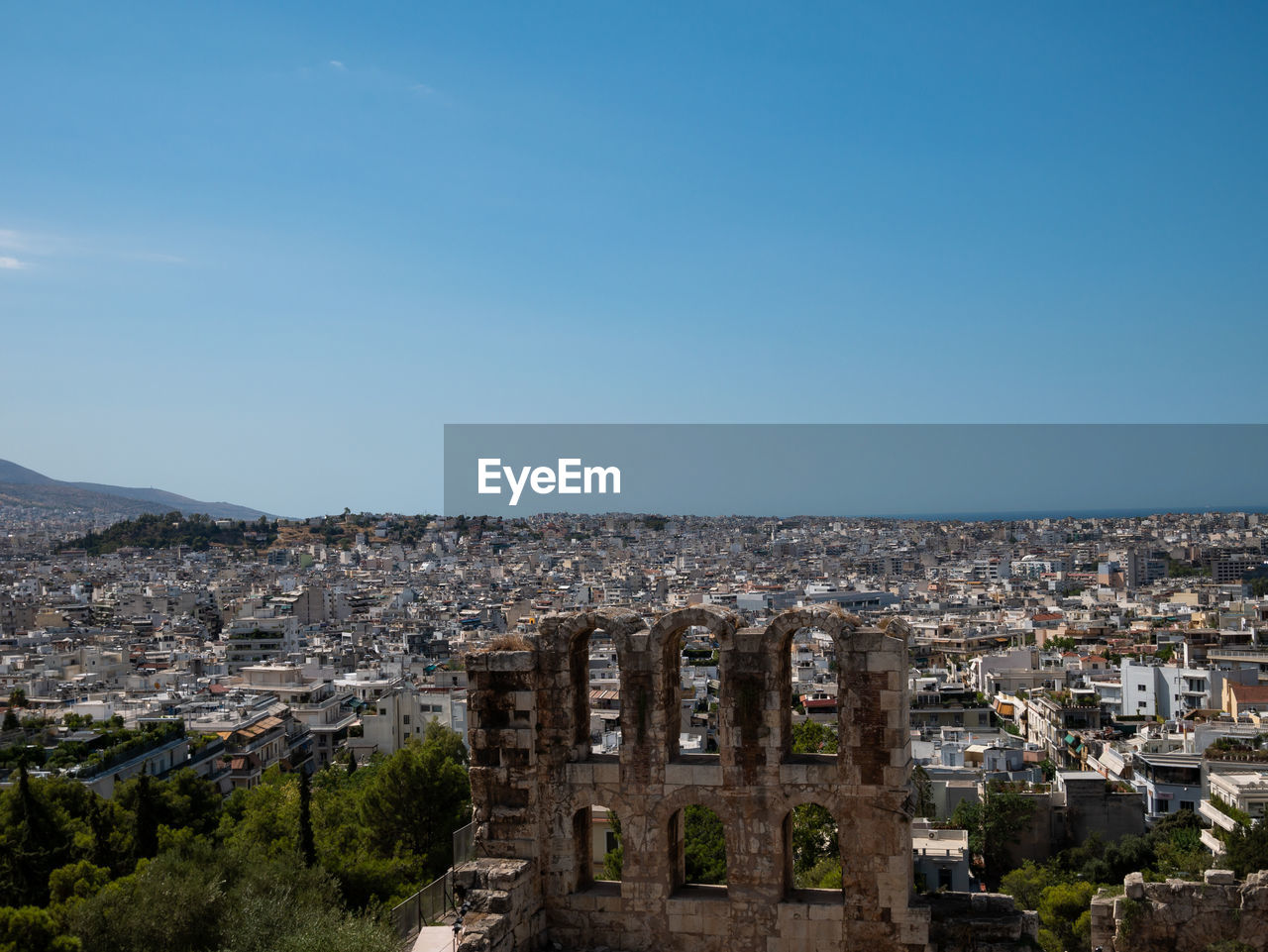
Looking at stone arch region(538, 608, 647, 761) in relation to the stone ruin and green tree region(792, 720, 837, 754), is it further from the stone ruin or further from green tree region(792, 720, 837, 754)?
green tree region(792, 720, 837, 754)

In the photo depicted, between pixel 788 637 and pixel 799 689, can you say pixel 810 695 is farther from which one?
pixel 788 637

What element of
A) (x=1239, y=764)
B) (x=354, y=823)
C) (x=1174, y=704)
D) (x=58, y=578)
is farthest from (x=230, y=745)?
(x=58, y=578)

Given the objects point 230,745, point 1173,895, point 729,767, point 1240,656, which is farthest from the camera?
point 1240,656

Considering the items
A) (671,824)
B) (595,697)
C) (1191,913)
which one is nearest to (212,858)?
(671,824)

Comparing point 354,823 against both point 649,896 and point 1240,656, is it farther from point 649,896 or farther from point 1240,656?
point 1240,656

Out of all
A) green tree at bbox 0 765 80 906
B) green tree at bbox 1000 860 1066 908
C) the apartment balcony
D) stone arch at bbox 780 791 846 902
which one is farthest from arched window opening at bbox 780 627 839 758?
green tree at bbox 0 765 80 906

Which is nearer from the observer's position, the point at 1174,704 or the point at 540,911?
the point at 540,911

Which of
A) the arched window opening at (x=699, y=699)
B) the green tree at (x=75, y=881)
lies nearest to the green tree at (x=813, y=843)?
the arched window opening at (x=699, y=699)
